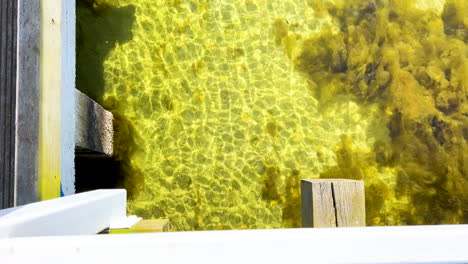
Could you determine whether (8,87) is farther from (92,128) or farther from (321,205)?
(92,128)

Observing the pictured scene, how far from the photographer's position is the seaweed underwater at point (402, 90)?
4195 millimetres

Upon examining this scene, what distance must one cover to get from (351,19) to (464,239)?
3.93 m

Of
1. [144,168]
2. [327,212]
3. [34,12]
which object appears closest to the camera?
[34,12]

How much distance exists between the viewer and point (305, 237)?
685 mm

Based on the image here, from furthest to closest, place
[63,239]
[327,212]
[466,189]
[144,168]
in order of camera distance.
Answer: [466,189] < [144,168] < [327,212] < [63,239]

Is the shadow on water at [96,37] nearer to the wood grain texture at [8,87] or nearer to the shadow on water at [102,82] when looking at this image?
the shadow on water at [102,82]

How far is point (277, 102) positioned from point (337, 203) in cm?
256

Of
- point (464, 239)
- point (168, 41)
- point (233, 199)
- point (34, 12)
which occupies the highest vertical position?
point (168, 41)

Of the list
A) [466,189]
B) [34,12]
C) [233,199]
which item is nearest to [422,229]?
[34,12]

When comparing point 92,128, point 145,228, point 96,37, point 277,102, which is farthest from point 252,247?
point 96,37

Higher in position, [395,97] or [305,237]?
[395,97]

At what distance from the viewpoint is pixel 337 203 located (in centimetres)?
171

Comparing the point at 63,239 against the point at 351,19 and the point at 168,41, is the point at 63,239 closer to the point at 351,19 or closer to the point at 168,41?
the point at 168,41

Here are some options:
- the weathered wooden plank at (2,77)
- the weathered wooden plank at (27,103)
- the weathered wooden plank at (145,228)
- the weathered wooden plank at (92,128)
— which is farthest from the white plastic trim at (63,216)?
the weathered wooden plank at (92,128)
